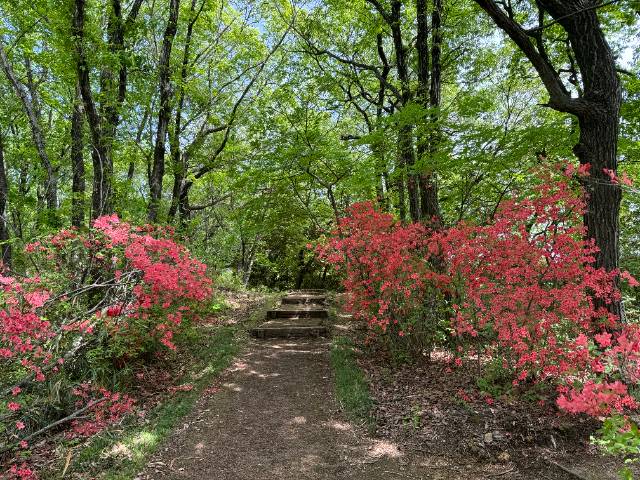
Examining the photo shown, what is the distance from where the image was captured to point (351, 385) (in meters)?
5.42

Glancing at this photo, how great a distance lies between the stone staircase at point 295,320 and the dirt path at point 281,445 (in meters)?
2.50

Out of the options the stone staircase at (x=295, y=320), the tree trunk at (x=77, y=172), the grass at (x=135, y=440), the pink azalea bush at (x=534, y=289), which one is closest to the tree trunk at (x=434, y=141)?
the pink azalea bush at (x=534, y=289)

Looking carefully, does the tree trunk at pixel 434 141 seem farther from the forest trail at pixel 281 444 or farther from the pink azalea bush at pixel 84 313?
the pink azalea bush at pixel 84 313

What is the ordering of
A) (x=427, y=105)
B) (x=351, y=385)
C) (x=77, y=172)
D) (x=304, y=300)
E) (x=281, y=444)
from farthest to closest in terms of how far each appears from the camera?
1. (x=304, y=300)
2. (x=77, y=172)
3. (x=427, y=105)
4. (x=351, y=385)
5. (x=281, y=444)

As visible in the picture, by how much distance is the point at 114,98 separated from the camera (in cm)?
694

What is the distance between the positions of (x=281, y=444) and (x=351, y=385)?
1.56m

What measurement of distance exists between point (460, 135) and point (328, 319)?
541 cm

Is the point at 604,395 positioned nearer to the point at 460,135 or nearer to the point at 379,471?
the point at 379,471

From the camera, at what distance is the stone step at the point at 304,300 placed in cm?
1162

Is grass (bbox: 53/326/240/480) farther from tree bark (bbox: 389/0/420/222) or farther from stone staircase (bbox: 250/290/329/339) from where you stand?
tree bark (bbox: 389/0/420/222)

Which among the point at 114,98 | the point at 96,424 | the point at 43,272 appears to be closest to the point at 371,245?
the point at 96,424

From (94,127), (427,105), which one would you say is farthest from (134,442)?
(427,105)

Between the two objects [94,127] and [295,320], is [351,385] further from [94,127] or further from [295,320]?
[94,127]

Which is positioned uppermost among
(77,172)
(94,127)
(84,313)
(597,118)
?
(94,127)
